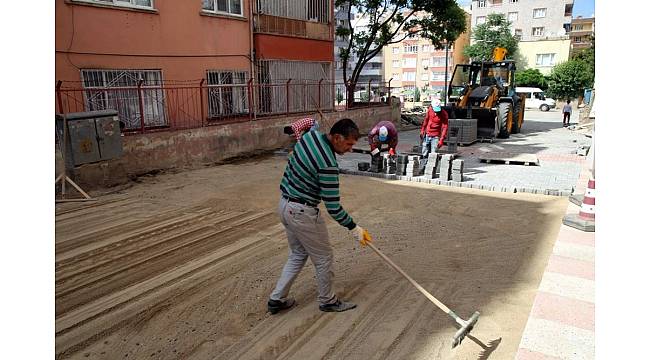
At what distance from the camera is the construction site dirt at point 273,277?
3.21m

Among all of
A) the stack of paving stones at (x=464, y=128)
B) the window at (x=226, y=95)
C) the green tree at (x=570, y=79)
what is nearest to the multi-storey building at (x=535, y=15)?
the green tree at (x=570, y=79)

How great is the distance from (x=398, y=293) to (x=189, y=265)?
7.20ft

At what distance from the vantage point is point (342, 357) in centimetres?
303

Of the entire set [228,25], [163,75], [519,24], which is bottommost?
[163,75]

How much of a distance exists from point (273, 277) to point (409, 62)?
57.8m

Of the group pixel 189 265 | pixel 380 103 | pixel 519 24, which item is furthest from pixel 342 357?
pixel 519 24

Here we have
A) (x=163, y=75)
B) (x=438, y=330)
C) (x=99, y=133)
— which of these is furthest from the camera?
(x=163, y=75)

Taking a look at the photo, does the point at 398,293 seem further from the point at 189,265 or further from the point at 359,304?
the point at 189,265

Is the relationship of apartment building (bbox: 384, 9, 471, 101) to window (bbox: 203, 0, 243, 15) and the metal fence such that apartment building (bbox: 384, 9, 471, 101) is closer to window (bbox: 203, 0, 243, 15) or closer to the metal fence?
the metal fence

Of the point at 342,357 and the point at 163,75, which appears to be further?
the point at 163,75

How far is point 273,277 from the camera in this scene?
428 cm

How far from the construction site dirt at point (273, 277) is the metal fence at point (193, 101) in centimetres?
324

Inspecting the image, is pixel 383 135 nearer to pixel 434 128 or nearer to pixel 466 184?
pixel 434 128

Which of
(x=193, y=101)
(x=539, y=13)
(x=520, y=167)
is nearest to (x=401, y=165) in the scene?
(x=520, y=167)
